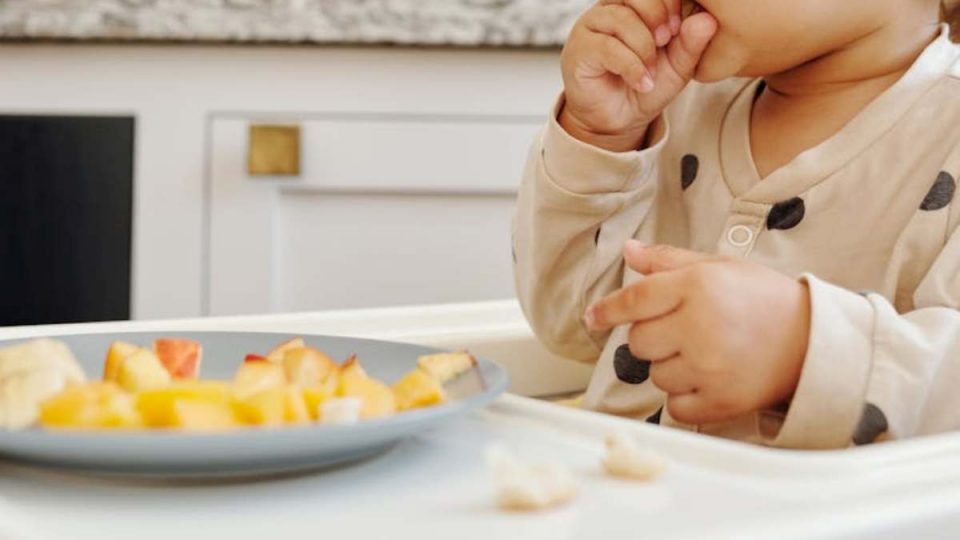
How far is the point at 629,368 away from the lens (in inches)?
31.2

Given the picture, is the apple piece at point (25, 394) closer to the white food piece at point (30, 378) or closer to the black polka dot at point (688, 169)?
the white food piece at point (30, 378)

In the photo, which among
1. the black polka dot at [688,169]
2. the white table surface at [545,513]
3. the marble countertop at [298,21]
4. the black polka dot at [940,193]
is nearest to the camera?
the white table surface at [545,513]

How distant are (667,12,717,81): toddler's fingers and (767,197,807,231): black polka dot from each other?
0.09m

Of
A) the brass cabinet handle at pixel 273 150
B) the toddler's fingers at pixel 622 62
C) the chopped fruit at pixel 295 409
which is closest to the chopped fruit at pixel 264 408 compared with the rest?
the chopped fruit at pixel 295 409

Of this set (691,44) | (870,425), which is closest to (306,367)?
(870,425)

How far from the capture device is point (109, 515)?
13.4 inches

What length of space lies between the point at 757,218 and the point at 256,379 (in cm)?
42

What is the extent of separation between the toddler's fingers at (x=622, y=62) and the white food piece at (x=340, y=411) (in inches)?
16.1

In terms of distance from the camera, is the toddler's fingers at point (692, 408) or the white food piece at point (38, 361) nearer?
the white food piece at point (38, 361)

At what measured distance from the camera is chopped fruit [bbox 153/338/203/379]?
47 cm

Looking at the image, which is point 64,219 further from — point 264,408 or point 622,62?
point 264,408

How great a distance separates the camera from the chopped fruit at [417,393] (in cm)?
43

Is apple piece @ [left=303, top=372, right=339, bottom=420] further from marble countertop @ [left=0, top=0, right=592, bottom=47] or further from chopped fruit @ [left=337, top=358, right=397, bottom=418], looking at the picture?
marble countertop @ [left=0, top=0, right=592, bottom=47]

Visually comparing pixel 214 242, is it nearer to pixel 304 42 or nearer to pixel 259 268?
pixel 259 268
